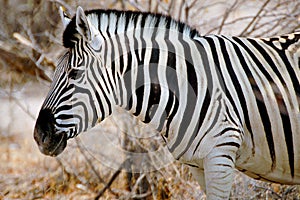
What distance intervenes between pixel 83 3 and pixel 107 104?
3777mm

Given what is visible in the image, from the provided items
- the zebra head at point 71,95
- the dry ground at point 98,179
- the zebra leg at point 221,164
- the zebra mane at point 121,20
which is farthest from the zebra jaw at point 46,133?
the dry ground at point 98,179

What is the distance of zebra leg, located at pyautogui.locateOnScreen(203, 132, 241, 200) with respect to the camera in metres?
3.68

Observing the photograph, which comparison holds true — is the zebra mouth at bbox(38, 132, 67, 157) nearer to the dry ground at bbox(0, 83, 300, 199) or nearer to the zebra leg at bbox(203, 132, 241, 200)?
the zebra leg at bbox(203, 132, 241, 200)

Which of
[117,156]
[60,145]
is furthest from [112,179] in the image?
[60,145]

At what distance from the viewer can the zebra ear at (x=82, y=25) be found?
3.62 meters

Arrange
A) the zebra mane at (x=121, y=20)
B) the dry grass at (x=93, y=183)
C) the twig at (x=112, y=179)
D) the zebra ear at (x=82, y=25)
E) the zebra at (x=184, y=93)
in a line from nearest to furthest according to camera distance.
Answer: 1. the zebra ear at (x=82, y=25)
2. the zebra at (x=184, y=93)
3. the zebra mane at (x=121, y=20)
4. the dry grass at (x=93, y=183)
5. the twig at (x=112, y=179)

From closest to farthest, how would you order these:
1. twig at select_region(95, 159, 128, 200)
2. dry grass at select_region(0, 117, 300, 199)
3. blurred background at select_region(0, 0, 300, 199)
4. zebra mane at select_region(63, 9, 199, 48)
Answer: zebra mane at select_region(63, 9, 199, 48), dry grass at select_region(0, 117, 300, 199), blurred background at select_region(0, 0, 300, 199), twig at select_region(95, 159, 128, 200)

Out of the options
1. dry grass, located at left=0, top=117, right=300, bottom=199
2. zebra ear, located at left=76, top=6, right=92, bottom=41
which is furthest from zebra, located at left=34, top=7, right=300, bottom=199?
dry grass, located at left=0, top=117, right=300, bottom=199

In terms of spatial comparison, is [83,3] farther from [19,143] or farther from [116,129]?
[19,143]

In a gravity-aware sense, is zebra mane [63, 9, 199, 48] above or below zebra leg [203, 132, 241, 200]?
→ above

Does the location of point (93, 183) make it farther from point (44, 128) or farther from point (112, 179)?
point (44, 128)

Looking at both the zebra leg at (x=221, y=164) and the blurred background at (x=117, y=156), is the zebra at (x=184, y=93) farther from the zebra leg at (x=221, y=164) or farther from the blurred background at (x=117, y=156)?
the blurred background at (x=117, y=156)

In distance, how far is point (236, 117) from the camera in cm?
377

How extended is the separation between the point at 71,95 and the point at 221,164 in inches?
43.9
